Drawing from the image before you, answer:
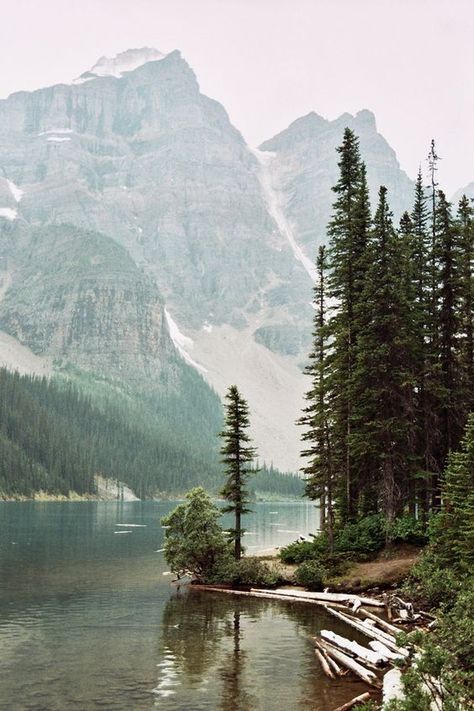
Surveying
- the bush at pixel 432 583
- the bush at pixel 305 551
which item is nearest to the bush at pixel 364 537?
the bush at pixel 305 551

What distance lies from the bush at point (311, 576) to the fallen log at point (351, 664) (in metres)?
15.9

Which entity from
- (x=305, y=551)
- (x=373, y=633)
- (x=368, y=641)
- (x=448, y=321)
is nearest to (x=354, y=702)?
(x=368, y=641)

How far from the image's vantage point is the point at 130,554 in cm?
7738

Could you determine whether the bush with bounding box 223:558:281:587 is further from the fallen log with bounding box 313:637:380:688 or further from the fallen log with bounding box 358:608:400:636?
the fallen log with bounding box 313:637:380:688

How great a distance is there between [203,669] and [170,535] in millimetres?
27946

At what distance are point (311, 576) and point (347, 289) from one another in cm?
2209

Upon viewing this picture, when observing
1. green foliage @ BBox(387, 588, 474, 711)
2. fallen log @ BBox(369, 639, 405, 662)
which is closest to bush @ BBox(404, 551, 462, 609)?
fallen log @ BBox(369, 639, 405, 662)

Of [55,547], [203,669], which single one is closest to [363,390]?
[203,669]

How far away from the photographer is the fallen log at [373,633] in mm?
30156

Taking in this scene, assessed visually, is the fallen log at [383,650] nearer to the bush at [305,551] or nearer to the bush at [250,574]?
the bush at [250,574]

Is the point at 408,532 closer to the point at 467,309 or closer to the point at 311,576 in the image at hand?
the point at 311,576

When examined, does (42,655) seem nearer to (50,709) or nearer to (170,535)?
(50,709)

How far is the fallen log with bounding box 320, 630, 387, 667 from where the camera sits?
28.7 m

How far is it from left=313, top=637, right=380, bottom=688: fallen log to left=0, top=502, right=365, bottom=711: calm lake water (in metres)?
0.48
